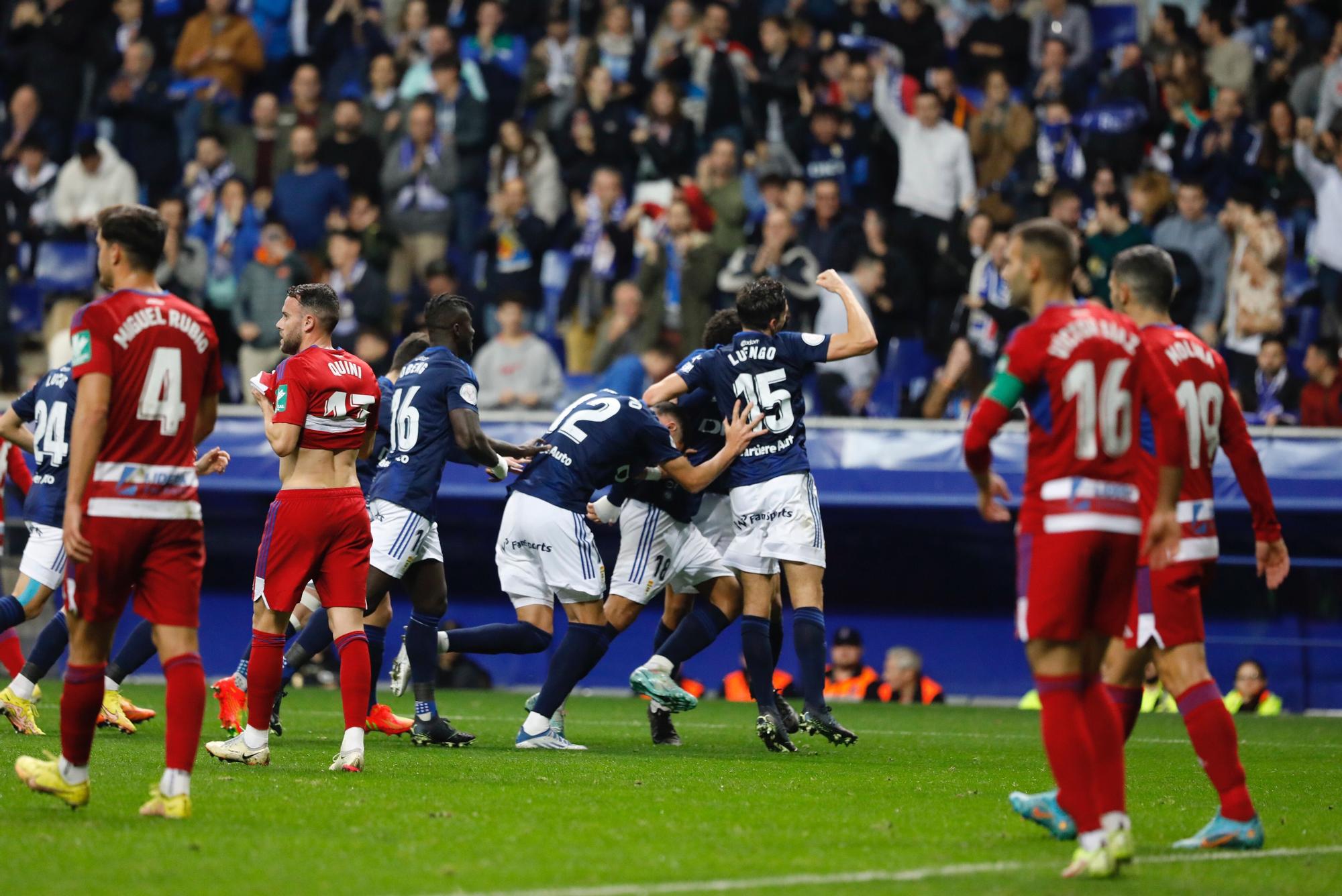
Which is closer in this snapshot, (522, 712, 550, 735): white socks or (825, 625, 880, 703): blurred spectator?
(522, 712, 550, 735): white socks

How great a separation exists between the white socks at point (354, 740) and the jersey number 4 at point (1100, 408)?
394 centimetres

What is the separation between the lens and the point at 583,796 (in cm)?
725

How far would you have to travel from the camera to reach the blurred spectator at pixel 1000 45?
19.3 m

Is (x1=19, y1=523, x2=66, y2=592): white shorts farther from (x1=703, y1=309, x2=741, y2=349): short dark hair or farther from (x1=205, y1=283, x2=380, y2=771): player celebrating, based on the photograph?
(x1=703, y1=309, x2=741, y2=349): short dark hair

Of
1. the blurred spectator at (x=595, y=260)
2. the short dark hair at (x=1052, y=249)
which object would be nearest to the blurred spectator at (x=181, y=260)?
the blurred spectator at (x=595, y=260)

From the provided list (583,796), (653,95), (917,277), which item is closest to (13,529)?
(653,95)

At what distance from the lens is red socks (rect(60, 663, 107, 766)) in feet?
20.1

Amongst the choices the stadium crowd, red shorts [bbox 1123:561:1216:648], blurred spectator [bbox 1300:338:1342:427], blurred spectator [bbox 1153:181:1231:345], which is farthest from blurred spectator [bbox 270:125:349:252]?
red shorts [bbox 1123:561:1216:648]

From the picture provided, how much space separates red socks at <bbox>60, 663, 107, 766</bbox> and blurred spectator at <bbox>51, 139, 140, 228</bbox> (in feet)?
44.9

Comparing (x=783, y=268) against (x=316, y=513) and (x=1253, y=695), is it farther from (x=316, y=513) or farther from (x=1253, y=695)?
(x=316, y=513)

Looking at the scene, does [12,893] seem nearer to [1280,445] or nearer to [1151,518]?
[1151,518]

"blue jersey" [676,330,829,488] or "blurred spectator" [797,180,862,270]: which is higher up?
"blurred spectator" [797,180,862,270]

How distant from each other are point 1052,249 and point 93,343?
11.1 feet

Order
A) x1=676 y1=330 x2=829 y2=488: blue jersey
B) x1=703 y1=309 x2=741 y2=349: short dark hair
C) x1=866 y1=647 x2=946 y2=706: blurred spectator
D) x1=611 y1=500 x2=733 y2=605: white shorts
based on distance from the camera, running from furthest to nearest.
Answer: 1. x1=866 y1=647 x2=946 y2=706: blurred spectator
2. x1=703 y1=309 x2=741 y2=349: short dark hair
3. x1=611 y1=500 x2=733 y2=605: white shorts
4. x1=676 y1=330 x2=829 y2=488: blue jersey
